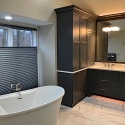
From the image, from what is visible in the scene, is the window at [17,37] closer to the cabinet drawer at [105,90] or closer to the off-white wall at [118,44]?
the cabinet drawer at [105,90]

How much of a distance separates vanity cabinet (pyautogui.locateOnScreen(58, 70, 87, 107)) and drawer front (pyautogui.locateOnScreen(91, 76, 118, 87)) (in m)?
0.50

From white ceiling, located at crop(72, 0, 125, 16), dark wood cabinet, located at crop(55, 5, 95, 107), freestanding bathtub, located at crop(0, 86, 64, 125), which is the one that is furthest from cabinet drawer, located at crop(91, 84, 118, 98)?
white ceiling, located at crop(72, 0, 125, 16)

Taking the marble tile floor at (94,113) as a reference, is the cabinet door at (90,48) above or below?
above

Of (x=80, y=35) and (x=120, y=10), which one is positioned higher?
(x=120, y=10)

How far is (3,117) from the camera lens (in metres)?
1.76

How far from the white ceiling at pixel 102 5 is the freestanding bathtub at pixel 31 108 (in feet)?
8.20

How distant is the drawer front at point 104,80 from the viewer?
142 inches

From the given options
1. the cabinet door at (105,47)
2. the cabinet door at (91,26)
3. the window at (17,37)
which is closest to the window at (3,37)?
the window at (17,37)

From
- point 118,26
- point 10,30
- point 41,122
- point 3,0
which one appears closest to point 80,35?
point 118,26

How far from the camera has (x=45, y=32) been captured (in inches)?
138

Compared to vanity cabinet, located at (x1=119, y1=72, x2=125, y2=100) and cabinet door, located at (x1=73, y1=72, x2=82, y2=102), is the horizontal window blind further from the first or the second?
vanity cabinet, located at (x1=119, y1=72, x2=125, y2=100)

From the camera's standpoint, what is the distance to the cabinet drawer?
3650 mm

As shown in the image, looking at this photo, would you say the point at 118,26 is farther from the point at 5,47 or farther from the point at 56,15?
the point at 5,47

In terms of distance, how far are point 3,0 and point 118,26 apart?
10.6ft
